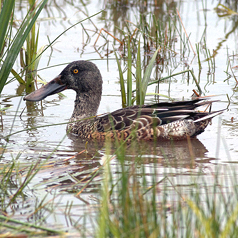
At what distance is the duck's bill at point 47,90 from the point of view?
6027mm

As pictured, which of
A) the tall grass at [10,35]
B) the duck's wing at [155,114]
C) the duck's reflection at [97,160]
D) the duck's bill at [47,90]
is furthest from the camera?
the duck's bill at [47,90]

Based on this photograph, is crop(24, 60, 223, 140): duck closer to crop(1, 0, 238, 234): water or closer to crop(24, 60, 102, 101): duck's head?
crop(24, 60, 102, 101): duck's head

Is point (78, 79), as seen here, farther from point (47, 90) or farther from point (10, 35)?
point (10, 35)

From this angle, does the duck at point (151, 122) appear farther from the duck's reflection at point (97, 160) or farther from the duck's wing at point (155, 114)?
the duck's reflection at point (97, 160)

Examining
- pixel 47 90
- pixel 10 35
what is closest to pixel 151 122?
pixel 47 90

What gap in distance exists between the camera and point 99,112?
664 centimetres

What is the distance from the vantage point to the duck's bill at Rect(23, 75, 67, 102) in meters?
6.03

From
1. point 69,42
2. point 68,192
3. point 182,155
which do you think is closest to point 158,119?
point 182,155

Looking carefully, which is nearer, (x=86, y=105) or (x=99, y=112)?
(x=86, y=105)

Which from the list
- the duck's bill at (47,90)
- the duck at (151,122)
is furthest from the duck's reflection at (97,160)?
the duck's bill at (47,90)

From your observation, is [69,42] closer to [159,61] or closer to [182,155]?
[159,61]

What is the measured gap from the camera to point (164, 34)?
8883 mm

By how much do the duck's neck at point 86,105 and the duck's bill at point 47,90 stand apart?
11.6 inches

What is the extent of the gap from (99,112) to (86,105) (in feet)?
1.37
